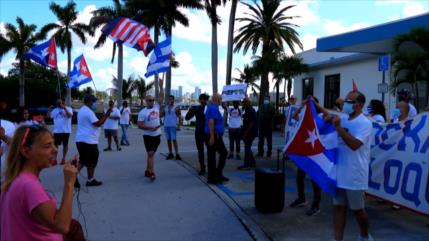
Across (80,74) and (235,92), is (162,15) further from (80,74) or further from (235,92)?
(80,74)

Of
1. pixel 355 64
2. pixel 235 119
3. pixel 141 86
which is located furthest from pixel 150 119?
pixel 141 86

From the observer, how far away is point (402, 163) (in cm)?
603

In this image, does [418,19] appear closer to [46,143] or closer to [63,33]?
Answer: [46,143]

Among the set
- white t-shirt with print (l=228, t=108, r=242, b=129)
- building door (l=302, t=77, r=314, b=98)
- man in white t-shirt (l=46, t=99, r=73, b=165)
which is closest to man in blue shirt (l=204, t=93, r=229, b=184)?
white t-shirt with print (l=228, t=108, r=242, b=129)

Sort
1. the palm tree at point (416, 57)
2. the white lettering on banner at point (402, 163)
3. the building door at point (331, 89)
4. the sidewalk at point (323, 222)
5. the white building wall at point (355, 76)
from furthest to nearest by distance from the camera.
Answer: the building door at point (331, 89)
the white building wall at point (355, 76)
the palm tree at point (416, 57)
the white lettering on banner at point (402, 163)
the sidewalk at point (323, 222)

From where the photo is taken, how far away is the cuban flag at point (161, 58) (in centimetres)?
1226

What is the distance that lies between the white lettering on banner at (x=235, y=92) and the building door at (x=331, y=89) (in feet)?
33.4

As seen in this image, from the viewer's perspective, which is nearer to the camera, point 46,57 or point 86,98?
point 86,98

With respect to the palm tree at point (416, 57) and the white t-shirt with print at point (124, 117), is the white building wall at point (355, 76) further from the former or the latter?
the white t-shirt with print at point (124, 117)

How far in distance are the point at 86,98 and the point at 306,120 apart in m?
4.90

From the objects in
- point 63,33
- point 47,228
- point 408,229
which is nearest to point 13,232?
point 47,228

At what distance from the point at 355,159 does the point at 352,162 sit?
5 cm

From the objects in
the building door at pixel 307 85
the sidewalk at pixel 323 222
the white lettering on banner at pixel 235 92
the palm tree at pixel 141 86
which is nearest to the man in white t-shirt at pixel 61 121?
the sidewalk at pixel 323 222

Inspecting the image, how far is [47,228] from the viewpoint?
2.30 m
